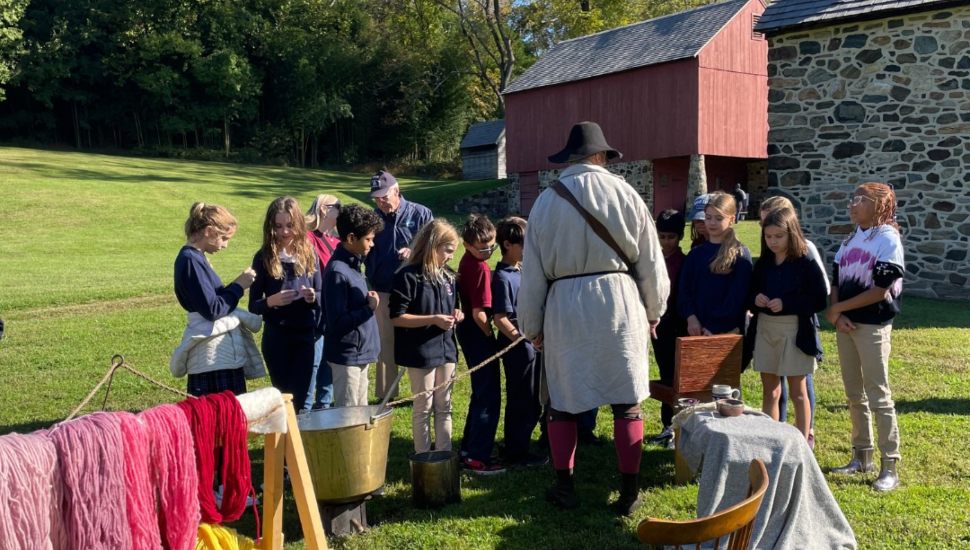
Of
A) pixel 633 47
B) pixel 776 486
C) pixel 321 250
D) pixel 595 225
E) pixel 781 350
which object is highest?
pixel 633 47

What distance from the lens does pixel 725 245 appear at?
516 cm

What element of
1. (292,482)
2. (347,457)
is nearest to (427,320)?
(347,457)

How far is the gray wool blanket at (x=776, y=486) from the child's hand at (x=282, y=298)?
263 cm

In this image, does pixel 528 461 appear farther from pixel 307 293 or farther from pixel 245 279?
pixel 245 279

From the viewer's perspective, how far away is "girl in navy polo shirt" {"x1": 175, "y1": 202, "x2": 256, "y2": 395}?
459 centimetres

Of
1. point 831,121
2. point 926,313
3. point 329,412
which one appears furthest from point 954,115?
point 329,412

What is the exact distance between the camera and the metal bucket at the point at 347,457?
3.89 metres

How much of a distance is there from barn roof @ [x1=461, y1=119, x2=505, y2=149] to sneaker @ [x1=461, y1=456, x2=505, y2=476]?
36.1 meters

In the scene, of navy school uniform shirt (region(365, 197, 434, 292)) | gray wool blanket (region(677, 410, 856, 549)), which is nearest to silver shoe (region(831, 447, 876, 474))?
gray wool blanket (region(677, 410, 856, 549))

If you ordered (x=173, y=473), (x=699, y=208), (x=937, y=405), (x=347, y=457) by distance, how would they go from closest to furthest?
1. (x=173, y=473)
2. (x=347, y=457)
3. (x=699, y=208)
4. (x=937, y=405)

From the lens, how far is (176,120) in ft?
143

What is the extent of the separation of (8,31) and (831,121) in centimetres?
4079

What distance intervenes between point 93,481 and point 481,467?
305 centimetres

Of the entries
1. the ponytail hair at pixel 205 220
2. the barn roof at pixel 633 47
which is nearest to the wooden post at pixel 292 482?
the ponytail hair at pixel 205 220
